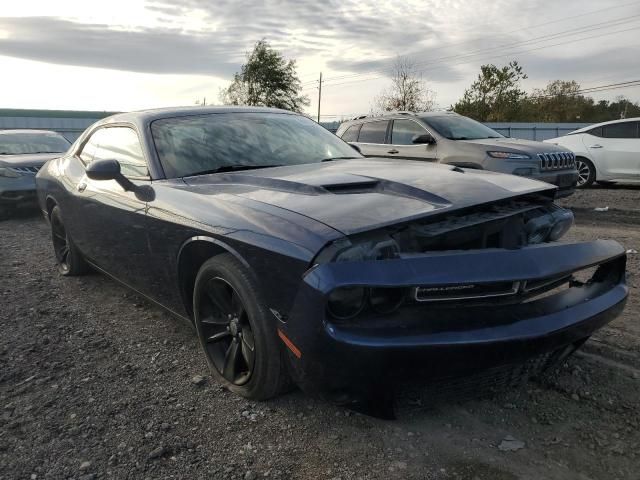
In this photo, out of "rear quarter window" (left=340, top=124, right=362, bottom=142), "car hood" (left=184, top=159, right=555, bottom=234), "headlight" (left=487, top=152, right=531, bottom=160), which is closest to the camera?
"car hood" (left=184, top=159, right=555, bottom=234)

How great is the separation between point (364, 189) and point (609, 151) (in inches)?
376

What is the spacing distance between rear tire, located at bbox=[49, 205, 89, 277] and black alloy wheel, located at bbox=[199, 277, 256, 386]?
2.45m

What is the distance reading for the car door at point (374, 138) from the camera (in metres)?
8.69

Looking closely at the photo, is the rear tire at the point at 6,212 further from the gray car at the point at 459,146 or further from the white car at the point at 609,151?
the white car at the point at 609,151

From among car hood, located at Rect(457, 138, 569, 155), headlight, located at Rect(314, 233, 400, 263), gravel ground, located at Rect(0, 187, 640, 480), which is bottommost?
gravel ground, located at Rect(0, 187, 640, 480)

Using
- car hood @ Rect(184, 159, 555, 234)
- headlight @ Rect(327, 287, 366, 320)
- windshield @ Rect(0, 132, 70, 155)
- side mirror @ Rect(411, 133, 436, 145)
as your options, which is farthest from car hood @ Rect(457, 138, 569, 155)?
windshield @ Rect(0, 132, 70, 155)

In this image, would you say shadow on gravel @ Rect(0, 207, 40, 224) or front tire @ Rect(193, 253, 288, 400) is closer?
front tire @ Rect(193, 253, 288, 400)

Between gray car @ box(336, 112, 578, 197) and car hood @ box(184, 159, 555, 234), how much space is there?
14.5ft

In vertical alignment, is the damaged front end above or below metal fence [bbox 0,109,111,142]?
above

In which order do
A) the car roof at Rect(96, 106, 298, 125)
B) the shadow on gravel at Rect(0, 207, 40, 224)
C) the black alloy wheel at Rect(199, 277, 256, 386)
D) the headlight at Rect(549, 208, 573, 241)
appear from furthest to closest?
the shadow on gravel at Rect(0, 207, 40, 224)
the car roof at Rect(96, 106, 298, 125)
the headlight at Rect(549, 208, 573, 241)
the black alloy wheel at Rect(199, 277, 256, 386)

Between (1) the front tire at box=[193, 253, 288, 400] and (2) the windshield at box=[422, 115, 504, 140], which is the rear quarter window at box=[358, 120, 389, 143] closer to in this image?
(2) the windshield at box=[422, 115, 504, 140]

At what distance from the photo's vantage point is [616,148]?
1013 centimetres

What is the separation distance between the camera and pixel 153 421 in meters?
2.45

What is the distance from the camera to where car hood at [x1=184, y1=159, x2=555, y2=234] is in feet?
7.12
